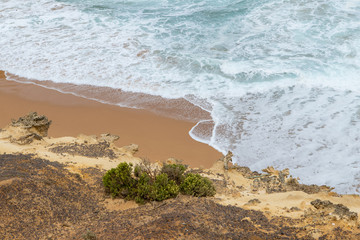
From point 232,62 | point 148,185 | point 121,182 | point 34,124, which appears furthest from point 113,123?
point 232,62

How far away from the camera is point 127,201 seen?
337 inches

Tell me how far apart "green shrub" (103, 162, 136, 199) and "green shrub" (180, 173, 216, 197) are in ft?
4.01

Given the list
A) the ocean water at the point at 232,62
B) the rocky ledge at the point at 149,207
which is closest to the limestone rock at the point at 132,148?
the rocky ledge at the point at 149,207

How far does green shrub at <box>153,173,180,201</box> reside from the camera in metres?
8.34

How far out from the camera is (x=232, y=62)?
17.3 metres

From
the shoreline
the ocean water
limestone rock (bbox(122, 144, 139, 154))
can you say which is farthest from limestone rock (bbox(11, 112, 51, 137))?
the ocean water

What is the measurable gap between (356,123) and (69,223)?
32.5 ft

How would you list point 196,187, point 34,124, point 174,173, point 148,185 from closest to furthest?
point 148,185
point 196,187
point 174,173
point 34,124

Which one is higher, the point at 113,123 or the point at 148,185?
the point at 148,185

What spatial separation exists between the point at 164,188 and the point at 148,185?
0.37 metres

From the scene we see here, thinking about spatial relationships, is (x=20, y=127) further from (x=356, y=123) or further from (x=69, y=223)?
(x=356, y=123)

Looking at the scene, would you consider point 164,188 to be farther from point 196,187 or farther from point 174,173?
point 196,187

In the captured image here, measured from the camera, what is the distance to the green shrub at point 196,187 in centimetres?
856

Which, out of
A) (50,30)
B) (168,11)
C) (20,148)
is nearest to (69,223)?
(20,148)
